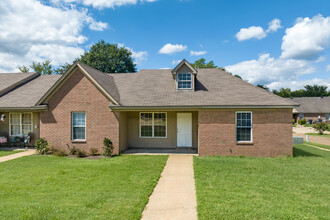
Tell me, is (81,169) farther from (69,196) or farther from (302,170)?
(302,170)

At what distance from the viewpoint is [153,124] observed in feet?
46.2

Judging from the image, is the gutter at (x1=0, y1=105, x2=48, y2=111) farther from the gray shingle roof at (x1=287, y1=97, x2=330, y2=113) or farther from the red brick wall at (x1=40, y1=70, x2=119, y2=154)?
the gray shingle roof at (x1=287, y1=97, x2=330, y2=113)

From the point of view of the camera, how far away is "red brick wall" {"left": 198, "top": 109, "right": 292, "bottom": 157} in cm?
1141

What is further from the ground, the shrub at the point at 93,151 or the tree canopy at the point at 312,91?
the tree canopy at the point at 312,91

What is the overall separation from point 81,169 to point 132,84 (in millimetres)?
8160

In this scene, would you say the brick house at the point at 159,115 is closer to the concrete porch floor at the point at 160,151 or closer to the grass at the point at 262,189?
the concrete porch floor at the point at 160,151

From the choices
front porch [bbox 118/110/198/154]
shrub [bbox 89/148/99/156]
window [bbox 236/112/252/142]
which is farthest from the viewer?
front porch [bbox 118/110/198/154]

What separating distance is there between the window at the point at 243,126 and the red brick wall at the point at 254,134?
0.26 meters

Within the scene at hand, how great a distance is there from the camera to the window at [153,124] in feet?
46.0

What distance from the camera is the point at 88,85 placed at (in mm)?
12508

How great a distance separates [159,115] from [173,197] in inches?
331

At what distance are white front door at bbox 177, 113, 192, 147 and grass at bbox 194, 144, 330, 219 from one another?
3.64 m

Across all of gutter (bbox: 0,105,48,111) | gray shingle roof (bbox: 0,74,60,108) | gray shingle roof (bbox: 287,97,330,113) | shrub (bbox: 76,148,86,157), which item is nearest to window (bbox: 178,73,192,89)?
shrub (bbox: 76,148,86,157)

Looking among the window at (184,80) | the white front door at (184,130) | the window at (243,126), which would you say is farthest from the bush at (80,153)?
the window at (243,126)
